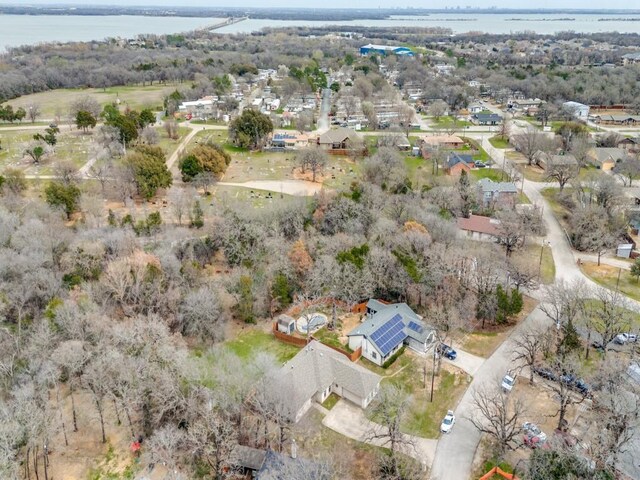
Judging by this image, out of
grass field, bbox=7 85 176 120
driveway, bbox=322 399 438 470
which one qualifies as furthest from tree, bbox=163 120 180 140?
driveway, bbox=322 399 438 470

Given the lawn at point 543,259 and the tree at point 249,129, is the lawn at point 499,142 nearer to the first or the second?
the tree at point 249,129

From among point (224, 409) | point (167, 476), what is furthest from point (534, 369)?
point (167, 476)

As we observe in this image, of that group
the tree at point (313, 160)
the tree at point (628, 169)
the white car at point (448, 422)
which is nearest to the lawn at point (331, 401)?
the white car at point (448, 422)

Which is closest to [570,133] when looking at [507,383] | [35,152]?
[507,383]

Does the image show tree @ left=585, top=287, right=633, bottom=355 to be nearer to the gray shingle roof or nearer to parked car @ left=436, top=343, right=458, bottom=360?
parked car @ left=436, top=343, right=458, bottom=360

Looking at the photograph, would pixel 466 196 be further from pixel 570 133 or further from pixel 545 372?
pixel 570 133

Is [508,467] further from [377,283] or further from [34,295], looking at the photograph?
[34,295]
